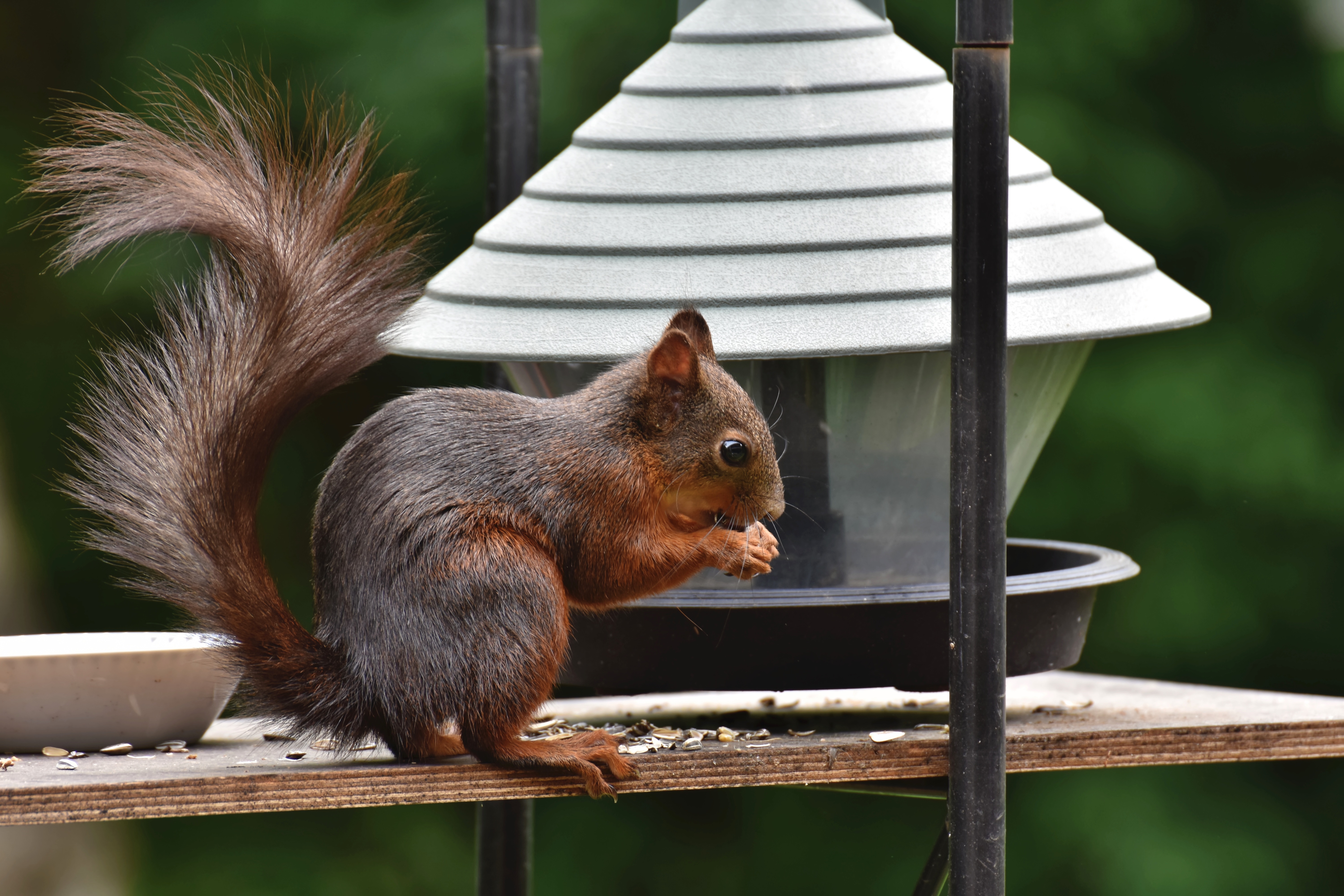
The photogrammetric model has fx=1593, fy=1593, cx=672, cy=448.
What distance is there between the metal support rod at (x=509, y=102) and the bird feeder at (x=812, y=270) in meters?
0.34

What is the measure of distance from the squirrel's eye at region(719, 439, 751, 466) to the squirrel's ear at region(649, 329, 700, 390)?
0.19 ft

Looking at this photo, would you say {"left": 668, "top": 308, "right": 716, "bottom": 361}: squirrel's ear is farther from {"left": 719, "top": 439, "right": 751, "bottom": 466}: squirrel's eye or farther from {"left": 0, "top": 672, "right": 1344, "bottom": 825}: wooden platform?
{"left": 0, "top": 672, "right": 1344, "bottom": 825}: wooden platform

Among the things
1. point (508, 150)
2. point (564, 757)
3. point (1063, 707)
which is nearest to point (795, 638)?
point (564, 757)

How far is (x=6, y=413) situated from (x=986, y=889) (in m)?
2.62

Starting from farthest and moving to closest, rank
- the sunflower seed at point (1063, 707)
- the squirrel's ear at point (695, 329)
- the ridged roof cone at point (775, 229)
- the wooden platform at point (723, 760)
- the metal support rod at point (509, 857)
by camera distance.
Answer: the metal support rod at point (509, 857) → the sunflower seed at point (1063, 707) → the ridged roof cone at point (775, 229) → the squirrel's ear at point (695, 329) → the wooden platform at point (723, 760)

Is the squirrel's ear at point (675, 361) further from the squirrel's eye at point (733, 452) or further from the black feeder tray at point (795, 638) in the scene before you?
the black feeder tray at point (795, 638)

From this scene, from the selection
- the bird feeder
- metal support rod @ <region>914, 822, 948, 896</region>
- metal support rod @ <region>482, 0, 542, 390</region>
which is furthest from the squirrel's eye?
metal support rod @ <region>482, 0, 542, 390</region>

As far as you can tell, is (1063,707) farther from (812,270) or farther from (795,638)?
(812,270)

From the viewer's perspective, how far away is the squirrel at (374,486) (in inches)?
51.8

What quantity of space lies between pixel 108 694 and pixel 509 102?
38.2 inches

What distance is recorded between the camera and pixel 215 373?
53.5 inches

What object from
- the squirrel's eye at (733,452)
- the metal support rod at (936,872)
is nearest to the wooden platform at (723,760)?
the metal support rod at (936,872)

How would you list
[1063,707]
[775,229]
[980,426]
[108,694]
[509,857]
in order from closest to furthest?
[980,426]
[108,694]
[775,229]
[1063,707]
[509,857]

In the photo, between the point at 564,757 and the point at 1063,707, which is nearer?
the point at 564,757
